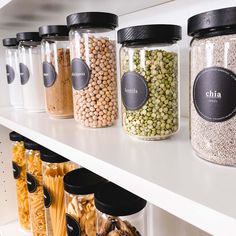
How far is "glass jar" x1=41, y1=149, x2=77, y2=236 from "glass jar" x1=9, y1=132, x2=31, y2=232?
9.0 inches

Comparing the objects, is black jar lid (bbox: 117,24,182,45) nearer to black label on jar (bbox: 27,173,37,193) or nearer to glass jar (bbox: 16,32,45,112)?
glass jar (bbox: 16,32,45,112)

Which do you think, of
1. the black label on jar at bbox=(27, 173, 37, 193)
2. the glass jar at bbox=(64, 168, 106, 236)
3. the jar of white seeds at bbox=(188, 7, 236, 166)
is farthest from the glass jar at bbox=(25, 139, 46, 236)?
the jar of white seeds at bbox=(188, 7, 236, 166)

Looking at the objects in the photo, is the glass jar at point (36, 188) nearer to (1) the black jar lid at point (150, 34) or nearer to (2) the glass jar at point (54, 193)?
(2) the glass jar at point (54, 193)

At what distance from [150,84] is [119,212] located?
0.23 metres

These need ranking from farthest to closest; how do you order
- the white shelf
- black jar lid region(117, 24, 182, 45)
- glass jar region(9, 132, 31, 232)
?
glass jar region(9, 132, 31, 232) → black jar lid region(117, 24, 182, 45) → the white shelf

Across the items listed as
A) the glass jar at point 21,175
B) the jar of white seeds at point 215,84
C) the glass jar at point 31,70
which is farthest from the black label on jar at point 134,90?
the glass jar at point 21,175

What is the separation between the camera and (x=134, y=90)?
479 millimetres

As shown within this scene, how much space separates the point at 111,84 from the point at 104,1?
207mm

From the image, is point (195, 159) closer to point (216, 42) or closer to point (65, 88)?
point (216, 42)

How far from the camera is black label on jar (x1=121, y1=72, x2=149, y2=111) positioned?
47 centimetres

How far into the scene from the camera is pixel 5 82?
3.77ft

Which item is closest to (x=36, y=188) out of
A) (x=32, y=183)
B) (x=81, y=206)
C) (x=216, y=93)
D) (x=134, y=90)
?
(x=32, y=183)

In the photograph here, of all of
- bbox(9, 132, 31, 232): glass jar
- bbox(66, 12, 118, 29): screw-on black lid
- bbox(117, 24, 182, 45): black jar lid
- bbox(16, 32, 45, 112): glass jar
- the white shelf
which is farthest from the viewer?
bbox(9, 132, 31, 232): glass jar

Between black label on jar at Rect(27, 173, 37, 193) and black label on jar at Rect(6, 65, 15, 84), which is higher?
black label on jar at Rect(6, 65, 15, 84)
